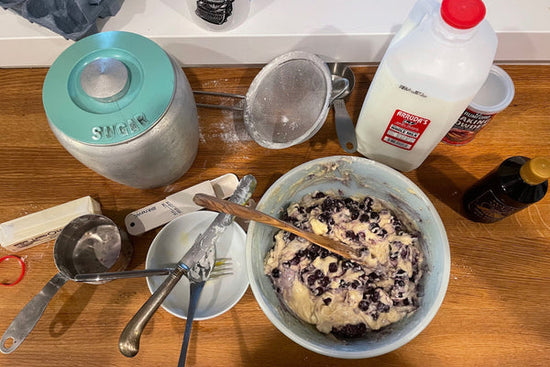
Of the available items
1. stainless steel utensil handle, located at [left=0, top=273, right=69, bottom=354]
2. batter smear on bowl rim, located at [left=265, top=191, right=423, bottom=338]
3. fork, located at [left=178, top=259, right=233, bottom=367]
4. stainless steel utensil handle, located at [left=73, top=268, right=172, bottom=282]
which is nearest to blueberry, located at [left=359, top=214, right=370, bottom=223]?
batter smear on bowl rim, located at [left=265, top=191, right=423, bottom=338]

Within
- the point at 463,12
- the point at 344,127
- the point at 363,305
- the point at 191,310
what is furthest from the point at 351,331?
the point at 463,12

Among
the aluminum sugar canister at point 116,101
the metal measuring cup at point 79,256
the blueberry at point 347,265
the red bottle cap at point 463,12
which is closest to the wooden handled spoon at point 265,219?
the blueberry at point 347,265

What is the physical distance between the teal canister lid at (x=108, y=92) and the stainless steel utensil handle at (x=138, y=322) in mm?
230

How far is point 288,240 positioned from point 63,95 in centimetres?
42

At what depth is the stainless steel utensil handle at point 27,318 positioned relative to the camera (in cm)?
69

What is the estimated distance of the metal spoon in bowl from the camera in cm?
82

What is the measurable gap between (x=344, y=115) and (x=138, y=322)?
1.76ft

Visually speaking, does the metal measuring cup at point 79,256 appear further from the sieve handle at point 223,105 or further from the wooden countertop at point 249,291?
the sieve handle at point 223,105

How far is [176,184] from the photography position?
849mm

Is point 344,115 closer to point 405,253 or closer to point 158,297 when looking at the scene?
point 405,253

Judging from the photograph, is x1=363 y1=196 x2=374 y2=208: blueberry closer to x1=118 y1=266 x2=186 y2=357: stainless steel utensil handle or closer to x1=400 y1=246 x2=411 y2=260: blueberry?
x1=400 y1=246 x2=411 y2=260: blueberry

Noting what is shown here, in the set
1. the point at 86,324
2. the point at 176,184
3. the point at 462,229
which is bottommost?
the point at 86,324

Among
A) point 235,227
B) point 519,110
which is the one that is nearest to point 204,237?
point 235,227

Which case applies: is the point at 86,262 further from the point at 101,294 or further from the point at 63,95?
the point at 63,95
